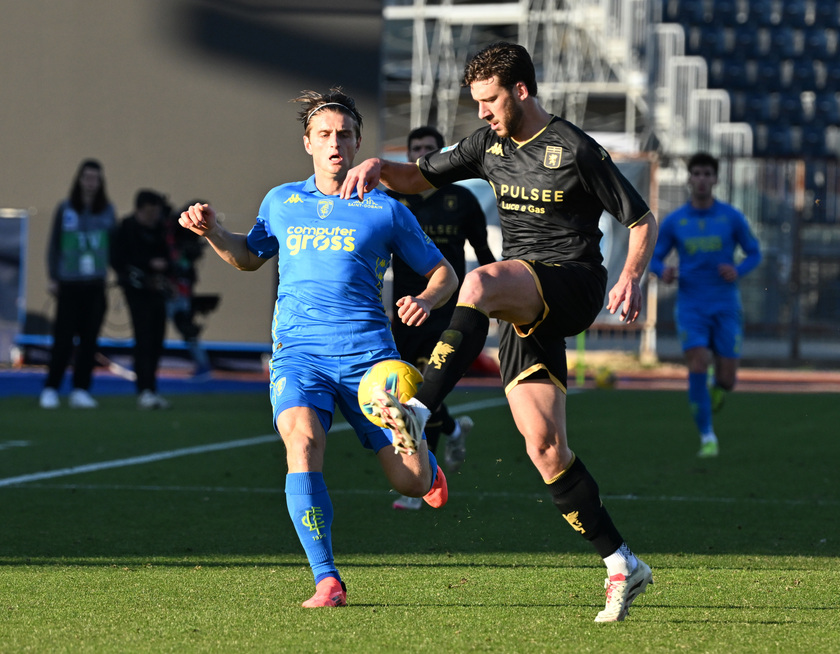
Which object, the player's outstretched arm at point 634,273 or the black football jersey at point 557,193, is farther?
the black football jersey at point 557,193

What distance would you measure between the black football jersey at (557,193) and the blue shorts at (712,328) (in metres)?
5.60

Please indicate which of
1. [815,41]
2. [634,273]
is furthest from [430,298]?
[815,41]

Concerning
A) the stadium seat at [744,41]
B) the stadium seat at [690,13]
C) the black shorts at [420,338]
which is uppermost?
the stadium seat at [690,13]

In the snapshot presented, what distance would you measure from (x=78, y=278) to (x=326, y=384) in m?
9.53

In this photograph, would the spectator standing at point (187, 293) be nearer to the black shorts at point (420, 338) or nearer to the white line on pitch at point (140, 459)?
the white line on pitch at point (140, 459)

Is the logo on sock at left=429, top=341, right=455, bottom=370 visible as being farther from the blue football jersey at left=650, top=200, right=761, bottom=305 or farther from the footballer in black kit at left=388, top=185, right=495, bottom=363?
the blue football jersey at left=650, top=200, right=761, bottom=305

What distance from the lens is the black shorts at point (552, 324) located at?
4.70m

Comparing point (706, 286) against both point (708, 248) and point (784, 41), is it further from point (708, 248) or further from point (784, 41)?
point (784, 41)

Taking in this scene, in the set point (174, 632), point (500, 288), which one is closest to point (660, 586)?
point (500, 288)

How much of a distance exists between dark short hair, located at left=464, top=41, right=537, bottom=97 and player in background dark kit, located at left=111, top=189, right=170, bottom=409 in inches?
360

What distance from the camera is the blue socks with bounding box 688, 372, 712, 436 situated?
1039 cm

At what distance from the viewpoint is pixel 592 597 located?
4953 millimetres

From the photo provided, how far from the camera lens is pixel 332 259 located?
4984 mm

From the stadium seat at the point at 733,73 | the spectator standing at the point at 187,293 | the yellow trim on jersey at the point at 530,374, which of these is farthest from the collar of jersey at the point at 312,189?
the stadium seat at the point at 733,73
